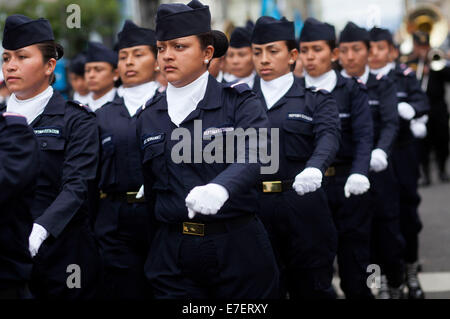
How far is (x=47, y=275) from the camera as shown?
446cm

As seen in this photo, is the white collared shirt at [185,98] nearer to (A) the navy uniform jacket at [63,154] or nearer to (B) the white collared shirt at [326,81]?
(A) the navy uniform jacket at [63,154]

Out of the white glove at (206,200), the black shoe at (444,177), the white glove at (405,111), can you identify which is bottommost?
the black shoe at (444,177)

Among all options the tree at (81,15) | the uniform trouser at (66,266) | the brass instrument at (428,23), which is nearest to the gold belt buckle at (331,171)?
the uniform trouser at (66,266)

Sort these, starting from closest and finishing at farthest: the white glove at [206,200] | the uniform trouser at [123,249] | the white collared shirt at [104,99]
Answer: the white glove at [206,200]
the uniform trouser at [123,249]
the white collared shirt at [104,99]

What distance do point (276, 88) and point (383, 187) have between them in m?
1.83

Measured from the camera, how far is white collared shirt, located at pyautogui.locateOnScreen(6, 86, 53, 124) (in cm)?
448

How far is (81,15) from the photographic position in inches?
963

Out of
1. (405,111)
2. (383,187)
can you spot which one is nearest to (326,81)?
(383,187)

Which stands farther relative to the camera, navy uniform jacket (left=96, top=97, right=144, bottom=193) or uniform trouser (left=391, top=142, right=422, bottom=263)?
uniform trouser (left=391, top=142, right=422, bottom=263)

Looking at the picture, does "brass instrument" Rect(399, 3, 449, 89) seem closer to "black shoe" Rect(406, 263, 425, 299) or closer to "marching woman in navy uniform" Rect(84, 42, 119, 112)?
"black shoe" Rect(406, 263, 425, 299)

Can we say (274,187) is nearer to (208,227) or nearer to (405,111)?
(208,227)

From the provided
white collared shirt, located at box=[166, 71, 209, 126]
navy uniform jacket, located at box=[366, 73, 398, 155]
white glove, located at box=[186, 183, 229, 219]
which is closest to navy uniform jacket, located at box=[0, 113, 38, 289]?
white glove, located at box=[186, 183, 229, 219]

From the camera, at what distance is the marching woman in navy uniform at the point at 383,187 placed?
22.3 ft
